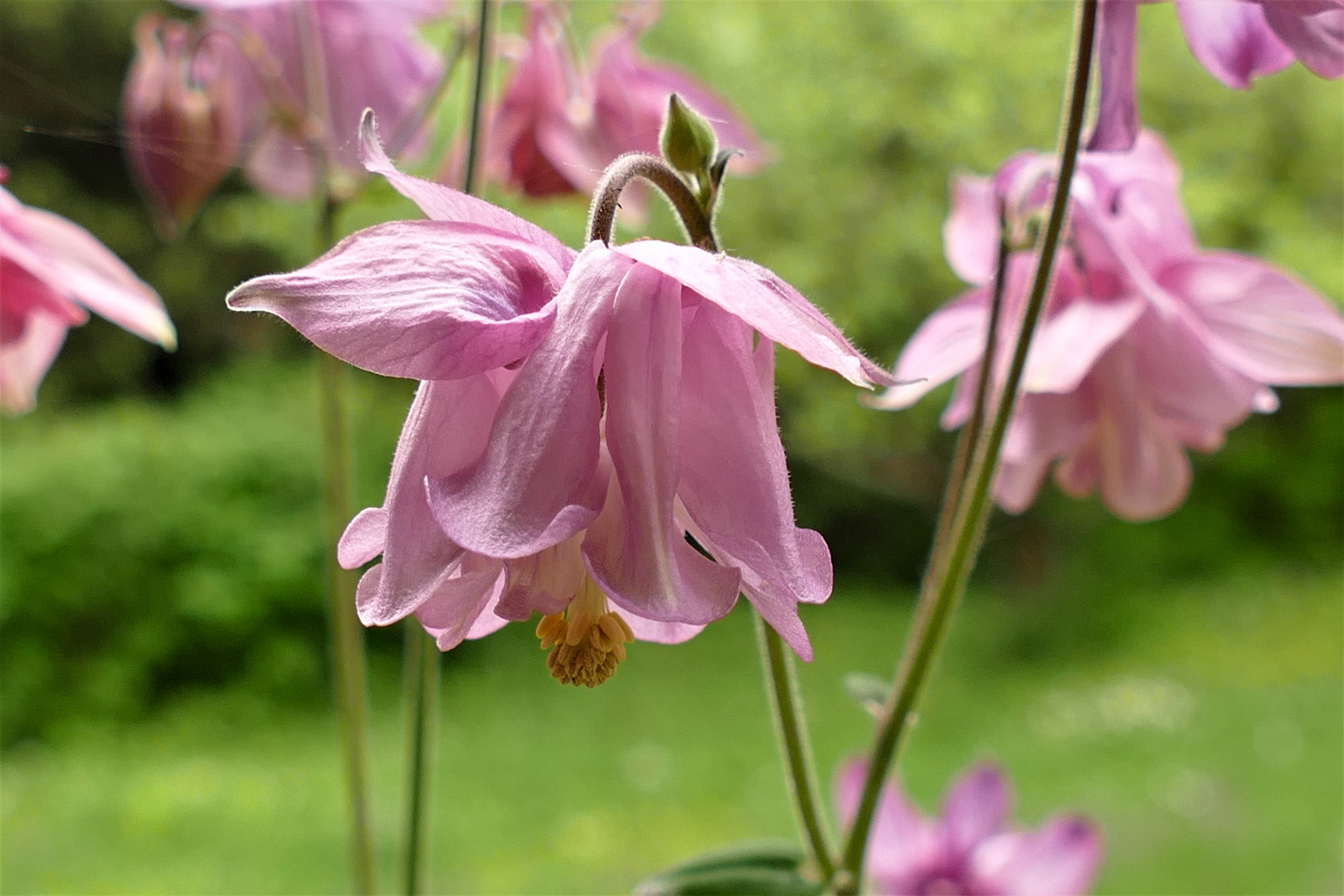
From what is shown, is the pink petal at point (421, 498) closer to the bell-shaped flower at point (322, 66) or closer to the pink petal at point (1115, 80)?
the pink petal at point (1115, 80)

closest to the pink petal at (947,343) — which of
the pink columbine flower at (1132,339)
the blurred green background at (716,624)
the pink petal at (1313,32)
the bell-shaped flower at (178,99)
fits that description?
the pink columbine flower at (1132,339)

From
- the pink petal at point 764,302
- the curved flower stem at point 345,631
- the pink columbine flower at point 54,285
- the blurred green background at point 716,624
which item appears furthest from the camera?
the blurred green background at point 716,624

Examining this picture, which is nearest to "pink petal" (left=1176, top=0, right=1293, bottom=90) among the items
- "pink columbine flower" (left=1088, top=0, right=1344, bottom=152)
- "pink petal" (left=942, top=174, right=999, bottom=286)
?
"pink columbine flower" (left=1088, top=0, right=1344, bottom=152)

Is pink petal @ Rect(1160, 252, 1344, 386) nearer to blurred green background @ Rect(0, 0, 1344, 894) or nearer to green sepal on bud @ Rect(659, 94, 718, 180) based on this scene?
green sepal on bud @ Rect(659, 94, 718, 180)

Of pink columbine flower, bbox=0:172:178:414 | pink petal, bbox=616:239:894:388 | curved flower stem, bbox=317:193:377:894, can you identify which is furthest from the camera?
curved flower stem, bbox=317:193:377:894

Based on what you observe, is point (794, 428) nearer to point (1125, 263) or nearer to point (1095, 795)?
point (1095, 795)

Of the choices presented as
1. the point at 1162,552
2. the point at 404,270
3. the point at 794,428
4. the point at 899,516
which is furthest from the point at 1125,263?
the point at 1162,552

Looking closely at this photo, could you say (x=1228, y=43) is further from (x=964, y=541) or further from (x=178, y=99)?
(x=178, y=99)

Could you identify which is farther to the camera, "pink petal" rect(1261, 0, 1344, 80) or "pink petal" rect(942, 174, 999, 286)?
"pink petal" rect(942, 174, 999, 286)
